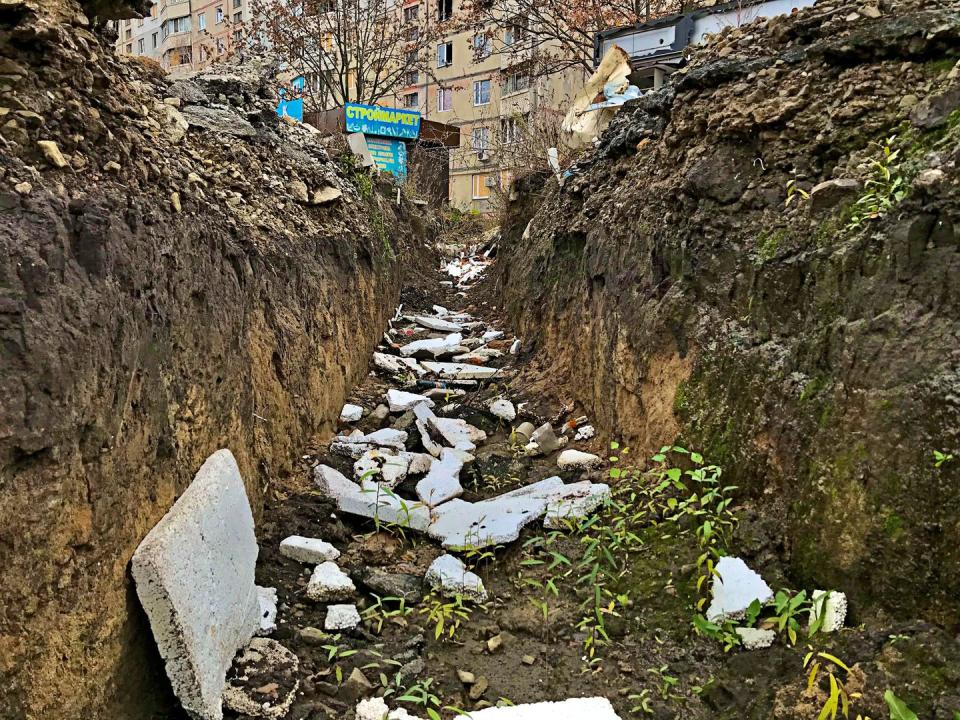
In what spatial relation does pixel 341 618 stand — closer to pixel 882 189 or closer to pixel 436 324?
pixel 882 189

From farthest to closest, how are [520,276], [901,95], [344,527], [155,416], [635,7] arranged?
1. [635,7]
2. [520,276]
3. [344,527]
4. [901,95]
5. [155,416]

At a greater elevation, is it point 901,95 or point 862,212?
point 901,95

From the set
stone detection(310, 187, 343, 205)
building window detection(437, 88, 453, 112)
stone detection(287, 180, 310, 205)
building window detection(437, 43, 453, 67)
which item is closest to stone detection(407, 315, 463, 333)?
stone detection(310, 187, 343, 205)

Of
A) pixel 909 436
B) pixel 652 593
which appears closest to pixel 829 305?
pixel 909 436

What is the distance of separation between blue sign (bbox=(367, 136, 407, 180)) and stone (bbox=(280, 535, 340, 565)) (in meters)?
9.21

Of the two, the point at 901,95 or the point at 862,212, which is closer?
the point at 862,212

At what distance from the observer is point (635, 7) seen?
10.3 meters

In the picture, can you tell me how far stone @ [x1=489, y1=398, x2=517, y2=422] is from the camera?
5.26m

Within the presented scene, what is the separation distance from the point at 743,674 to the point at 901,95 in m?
2.60

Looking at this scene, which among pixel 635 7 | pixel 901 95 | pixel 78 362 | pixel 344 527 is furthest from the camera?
pixel 635 7

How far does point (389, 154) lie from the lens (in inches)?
468

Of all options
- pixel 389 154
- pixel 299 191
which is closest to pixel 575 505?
pixel 299 191

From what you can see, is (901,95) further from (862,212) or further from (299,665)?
(299,665)

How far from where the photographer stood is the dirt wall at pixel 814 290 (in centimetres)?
213
